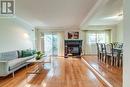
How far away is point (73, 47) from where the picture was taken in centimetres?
1376

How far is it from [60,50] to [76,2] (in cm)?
860

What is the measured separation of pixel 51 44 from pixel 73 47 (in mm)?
1859

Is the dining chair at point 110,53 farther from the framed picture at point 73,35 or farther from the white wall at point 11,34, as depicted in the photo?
the framed picture at point 73,35

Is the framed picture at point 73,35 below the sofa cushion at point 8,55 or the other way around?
the other way around

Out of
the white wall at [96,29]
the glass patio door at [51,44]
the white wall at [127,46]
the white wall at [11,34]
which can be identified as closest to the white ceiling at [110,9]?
the white wall at [127,46]

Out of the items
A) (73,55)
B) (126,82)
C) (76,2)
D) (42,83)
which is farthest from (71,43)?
(126,82)

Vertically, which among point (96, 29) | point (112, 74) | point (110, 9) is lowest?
point (112, 74)

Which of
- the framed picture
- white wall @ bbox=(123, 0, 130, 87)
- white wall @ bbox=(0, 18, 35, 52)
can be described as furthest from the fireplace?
white wall @ bbox=(123, 0, 130, 87)

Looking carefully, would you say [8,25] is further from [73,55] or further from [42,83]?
[73,55]

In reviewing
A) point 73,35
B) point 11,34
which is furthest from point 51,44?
point 11,34

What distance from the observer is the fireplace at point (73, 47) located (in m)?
13.6

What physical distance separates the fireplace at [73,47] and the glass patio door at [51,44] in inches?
39.5

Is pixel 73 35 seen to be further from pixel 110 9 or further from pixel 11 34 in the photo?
pixel 110 9

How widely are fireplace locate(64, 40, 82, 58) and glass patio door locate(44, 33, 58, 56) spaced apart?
1.00m
